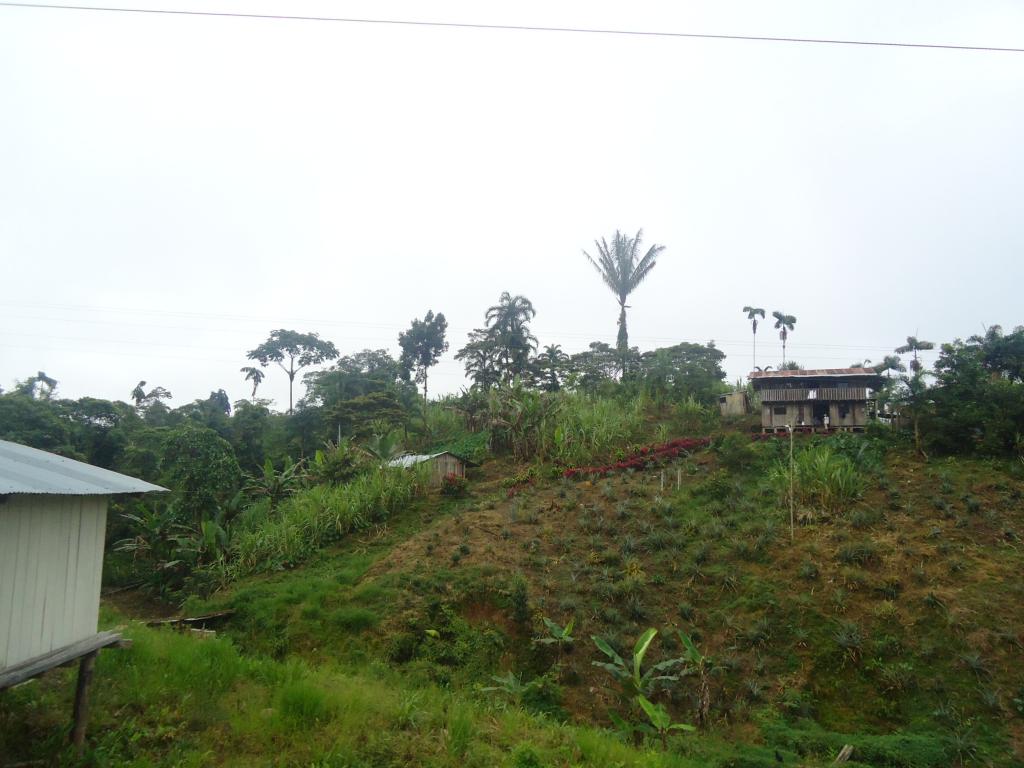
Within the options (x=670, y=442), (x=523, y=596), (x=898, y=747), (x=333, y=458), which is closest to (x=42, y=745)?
(x=523, y=596)

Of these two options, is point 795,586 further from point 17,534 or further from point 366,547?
point 17,534

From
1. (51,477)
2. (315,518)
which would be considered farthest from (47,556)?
(315,518)

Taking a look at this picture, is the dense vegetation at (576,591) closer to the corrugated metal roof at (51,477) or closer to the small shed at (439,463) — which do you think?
the small shed at (439,463)

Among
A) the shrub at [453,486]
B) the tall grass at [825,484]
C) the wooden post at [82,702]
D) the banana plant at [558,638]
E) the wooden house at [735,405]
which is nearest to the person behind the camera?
the wooden post at [82,702]

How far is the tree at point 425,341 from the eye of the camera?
3262 centimetres

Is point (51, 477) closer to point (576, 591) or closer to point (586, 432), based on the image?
point (576, 591)

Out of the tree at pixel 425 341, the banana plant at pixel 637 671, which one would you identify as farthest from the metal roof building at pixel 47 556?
the tree at pixel 425 341

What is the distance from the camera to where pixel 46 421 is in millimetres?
19766

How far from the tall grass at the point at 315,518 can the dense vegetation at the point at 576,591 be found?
0.08m

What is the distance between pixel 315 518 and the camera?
15422 millimetres

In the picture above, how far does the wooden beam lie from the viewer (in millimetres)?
4988

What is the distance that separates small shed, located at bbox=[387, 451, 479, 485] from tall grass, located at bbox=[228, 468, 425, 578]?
2.72ft

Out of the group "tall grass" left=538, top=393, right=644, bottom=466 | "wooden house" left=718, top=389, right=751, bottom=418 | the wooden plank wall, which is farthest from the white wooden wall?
"wooden house" left=718, top=389, right=751, bottom=418

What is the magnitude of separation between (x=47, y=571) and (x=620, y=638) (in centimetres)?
821
